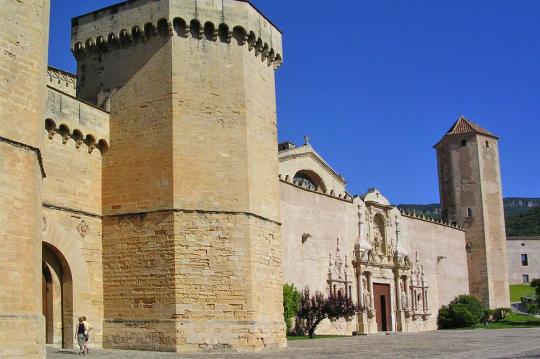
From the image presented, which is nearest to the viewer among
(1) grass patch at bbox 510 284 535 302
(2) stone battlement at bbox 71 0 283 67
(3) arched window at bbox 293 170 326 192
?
(2) stone battlement at bbox 71 0 283 67

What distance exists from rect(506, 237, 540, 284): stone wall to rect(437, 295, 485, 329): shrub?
35.4 meters

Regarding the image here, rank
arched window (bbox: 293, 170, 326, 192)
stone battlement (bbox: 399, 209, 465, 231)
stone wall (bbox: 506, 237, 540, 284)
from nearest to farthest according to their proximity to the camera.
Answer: arched window (bbox: 293, 170, 326, 192) < stone battlement (bbox: 399, 209, 465, 231) < stone wall (bbox: 506, 237, 540, 284)

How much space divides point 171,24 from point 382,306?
20894 millimetres

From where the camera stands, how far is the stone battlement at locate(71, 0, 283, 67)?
64.0 feet

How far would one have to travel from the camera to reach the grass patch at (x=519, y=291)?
64.7m

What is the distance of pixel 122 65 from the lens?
2030 centimetres

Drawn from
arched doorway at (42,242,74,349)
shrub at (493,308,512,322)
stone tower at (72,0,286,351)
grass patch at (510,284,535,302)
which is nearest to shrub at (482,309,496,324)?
shrub at (493,308,512,322)

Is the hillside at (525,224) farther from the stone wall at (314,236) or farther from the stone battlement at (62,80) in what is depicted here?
the stone battlement at (62,80)

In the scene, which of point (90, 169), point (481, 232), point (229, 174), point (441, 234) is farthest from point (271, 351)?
point (481, 232)

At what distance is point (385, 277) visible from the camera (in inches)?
1406

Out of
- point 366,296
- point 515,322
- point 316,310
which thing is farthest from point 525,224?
point 316,310

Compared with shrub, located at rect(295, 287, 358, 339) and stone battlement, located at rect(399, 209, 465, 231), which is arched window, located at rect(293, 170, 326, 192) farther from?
shrub, located at rect(295, 287, 358, 339)

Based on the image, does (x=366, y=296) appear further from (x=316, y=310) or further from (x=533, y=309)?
(x=533, y=309)

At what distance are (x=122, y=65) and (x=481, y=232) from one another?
98.9 ft
